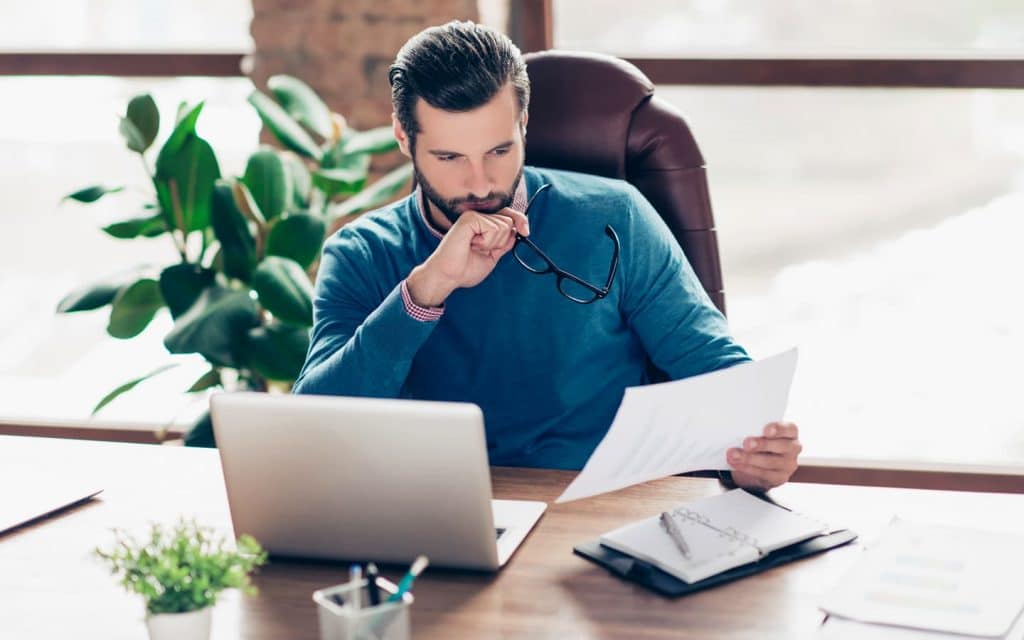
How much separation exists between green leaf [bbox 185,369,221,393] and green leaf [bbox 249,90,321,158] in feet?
1.65

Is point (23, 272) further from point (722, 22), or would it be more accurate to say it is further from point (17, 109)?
point (722, 22)

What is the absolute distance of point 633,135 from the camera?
183cm

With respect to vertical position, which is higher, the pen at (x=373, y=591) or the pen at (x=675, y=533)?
the pen at (x=373, y=591)

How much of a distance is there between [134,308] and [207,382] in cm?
21

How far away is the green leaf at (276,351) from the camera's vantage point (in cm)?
236

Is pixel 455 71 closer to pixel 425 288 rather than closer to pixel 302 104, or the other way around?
pixel 425 288

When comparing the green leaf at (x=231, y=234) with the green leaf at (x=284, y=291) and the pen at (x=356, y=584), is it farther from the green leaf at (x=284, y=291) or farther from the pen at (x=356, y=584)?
the pen at (x=356, y=584)

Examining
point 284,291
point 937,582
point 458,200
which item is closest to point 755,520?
point 937,582

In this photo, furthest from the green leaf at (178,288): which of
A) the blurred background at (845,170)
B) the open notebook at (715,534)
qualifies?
the open notebook at (715,534)

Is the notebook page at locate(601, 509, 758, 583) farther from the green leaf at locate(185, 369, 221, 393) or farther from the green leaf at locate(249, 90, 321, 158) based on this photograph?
the green leaf at locate(185, 369, 221, 393)

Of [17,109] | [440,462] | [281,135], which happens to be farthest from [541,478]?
[17,109]

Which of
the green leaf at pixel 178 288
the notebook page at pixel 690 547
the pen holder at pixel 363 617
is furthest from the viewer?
the green leaf at pixel 178 288

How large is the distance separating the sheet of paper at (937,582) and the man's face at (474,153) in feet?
2.29

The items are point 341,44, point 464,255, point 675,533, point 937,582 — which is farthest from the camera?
point 341,44
